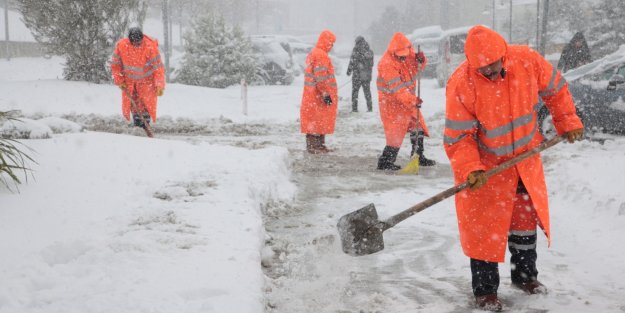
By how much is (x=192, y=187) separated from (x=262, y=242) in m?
1.16

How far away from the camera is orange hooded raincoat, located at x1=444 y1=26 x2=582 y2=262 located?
3436mm

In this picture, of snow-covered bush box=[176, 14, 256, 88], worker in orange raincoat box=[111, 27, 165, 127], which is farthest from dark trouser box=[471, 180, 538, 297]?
snow-covered bush box=[176, 14, 256, 88]

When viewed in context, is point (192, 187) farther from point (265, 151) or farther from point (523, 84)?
point (523, 84)

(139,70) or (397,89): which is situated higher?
(139,70)

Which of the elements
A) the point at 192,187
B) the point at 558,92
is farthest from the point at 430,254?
the point at 192,187

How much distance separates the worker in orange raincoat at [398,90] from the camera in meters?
7.39

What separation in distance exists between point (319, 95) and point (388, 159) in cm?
183

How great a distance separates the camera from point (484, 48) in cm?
329

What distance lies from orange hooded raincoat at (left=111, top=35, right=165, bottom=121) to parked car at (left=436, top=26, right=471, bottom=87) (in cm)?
1261

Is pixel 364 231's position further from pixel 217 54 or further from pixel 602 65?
pixel 217 54

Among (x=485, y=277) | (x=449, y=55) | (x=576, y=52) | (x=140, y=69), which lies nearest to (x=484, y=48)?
(x=485, y=277)

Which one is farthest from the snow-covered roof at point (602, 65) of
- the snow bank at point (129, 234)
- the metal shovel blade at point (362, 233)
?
the metal shovel blade at point (362, 233)

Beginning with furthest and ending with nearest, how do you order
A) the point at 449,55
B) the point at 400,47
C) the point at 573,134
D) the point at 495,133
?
1. the point at 449,55
2. the point at 400,47
3. the point at 573,134
4. the point at 495,133

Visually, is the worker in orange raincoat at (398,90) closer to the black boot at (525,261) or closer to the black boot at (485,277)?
the black boot at (525,261)
